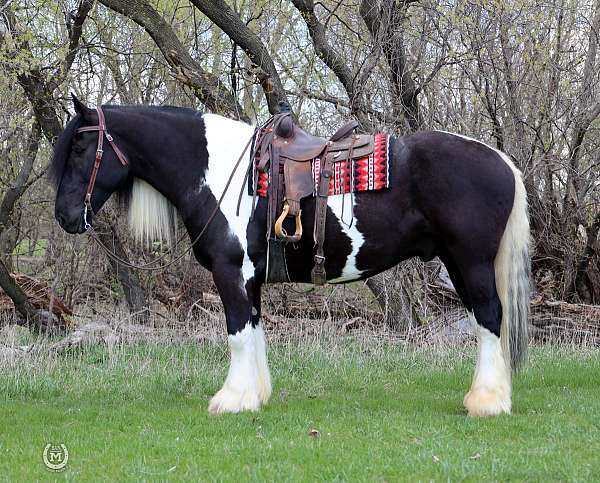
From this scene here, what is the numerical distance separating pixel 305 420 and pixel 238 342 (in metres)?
0.69

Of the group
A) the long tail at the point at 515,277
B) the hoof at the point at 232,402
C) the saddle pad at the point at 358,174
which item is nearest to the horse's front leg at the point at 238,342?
the hoof at the point at 232,402

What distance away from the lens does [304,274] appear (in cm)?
509

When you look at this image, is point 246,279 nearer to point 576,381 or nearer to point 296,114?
point 576,381

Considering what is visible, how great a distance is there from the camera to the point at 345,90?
29.7 ft

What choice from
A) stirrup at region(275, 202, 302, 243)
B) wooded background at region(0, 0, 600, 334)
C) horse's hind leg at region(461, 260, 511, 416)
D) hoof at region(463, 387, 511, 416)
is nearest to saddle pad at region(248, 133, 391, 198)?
stirrup at region(275, 202, 302, 243)

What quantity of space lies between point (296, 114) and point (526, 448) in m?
6.18

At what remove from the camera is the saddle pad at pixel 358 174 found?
4.77 m

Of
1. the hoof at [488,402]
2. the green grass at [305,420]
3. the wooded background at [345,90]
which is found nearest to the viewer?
the green grass at [305,420]

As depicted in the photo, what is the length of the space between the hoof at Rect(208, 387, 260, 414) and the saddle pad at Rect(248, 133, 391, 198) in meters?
1.38

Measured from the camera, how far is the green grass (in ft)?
11.9

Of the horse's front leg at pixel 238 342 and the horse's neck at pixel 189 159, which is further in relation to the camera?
the horse's neck at pixel 189 159

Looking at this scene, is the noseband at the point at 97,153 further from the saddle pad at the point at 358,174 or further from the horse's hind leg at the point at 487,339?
the horse's hind leg at the point at 487,339

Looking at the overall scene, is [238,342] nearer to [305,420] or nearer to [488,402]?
[305,420]

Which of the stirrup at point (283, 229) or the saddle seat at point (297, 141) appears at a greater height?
the saddle seat at point (297, 141)
